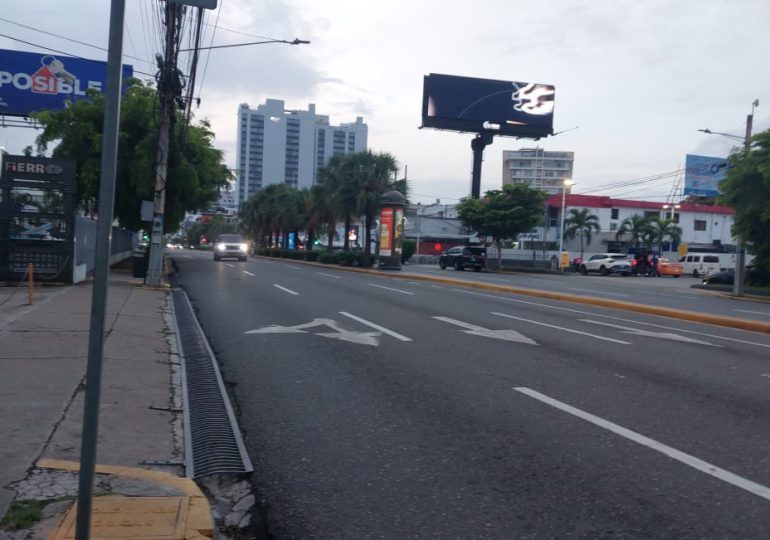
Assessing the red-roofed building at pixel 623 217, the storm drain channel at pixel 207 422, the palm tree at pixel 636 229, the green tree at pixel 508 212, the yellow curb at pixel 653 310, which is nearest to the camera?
the storm drain channel at pixel 207 422

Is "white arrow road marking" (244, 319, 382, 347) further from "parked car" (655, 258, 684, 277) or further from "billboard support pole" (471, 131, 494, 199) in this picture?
"billboard support pole" (471, 131, 494, 199)

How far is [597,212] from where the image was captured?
8019 centimetres

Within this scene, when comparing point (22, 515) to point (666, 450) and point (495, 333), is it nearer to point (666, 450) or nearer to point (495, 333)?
point (666, 450)

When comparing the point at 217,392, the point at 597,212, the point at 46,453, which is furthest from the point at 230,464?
the point at 597,212

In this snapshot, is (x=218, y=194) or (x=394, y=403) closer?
(x=394, y=403)

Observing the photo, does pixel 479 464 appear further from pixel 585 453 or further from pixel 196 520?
pixel 196 520

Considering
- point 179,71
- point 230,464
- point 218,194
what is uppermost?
point 179,71

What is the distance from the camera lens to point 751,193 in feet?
101

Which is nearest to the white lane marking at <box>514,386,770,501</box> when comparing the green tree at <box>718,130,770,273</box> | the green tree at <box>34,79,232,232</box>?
the green tree at <box>34,79,232,232</box>

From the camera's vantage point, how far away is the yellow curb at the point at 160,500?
13.9 feet

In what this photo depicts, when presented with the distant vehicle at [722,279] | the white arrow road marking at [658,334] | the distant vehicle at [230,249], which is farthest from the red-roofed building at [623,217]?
the white arrow road marking at [658,334]

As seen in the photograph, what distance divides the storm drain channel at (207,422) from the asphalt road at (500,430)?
0.17 m

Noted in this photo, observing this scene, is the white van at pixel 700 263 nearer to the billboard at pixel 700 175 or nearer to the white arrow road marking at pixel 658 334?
the billboard at pixel 700 175

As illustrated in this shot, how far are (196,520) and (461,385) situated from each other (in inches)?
178
